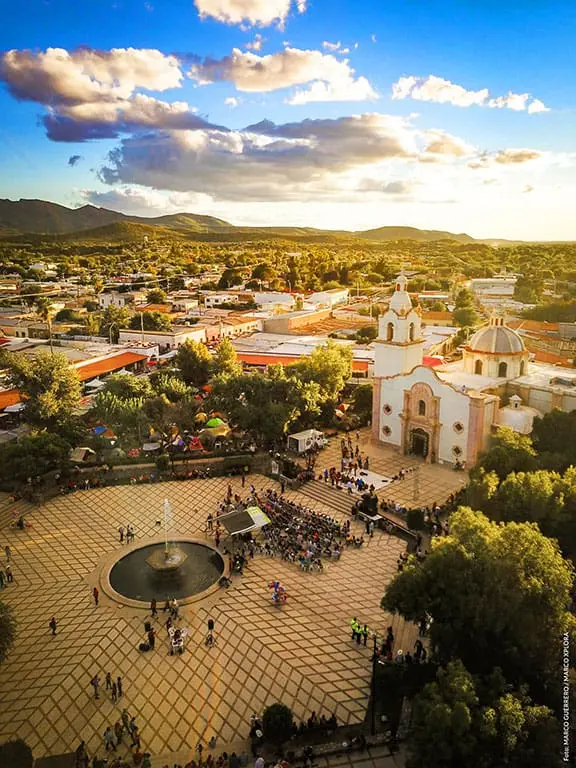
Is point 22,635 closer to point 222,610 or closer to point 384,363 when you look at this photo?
point 222,610

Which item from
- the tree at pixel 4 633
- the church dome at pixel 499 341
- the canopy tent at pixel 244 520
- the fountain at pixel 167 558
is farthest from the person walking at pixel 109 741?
the church dome at pixel 499 341

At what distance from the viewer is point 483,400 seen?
2450cm

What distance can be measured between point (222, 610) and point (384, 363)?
16.0 meters

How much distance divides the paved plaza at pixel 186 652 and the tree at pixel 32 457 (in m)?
2.36

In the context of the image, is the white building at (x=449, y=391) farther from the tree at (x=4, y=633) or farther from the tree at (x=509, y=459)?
the tree at (x=4, y=633)

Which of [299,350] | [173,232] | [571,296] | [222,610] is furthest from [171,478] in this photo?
[173,232]

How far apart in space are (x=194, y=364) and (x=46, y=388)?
11179mm

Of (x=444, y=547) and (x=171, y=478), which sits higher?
(x=444, y=547)

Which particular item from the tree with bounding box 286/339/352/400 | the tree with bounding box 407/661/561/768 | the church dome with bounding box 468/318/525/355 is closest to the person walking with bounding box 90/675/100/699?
the tree with bounding box 407/661/561/768

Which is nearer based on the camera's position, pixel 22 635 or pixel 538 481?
pixel 22 635

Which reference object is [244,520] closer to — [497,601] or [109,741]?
[109,741]

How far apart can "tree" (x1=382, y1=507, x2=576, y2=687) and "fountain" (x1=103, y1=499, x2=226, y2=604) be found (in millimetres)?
6628

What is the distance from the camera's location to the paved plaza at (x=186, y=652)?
498 inches

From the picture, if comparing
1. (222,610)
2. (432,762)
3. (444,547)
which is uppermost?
(444,547)
